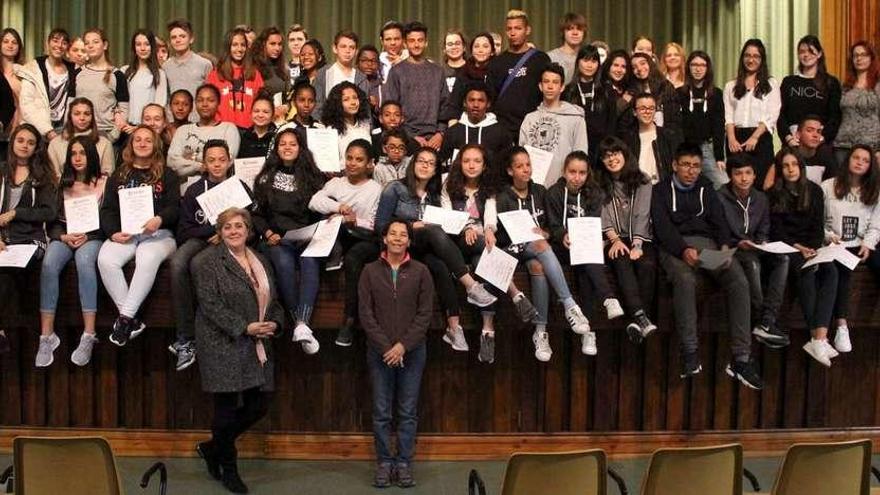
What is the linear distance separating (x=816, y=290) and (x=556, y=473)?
317cm

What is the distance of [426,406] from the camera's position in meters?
6.92

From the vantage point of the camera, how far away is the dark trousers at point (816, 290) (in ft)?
22.1

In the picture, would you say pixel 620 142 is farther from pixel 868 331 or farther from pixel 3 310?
pixel 3 310

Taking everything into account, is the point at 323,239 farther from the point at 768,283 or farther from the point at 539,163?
the point at 768,283

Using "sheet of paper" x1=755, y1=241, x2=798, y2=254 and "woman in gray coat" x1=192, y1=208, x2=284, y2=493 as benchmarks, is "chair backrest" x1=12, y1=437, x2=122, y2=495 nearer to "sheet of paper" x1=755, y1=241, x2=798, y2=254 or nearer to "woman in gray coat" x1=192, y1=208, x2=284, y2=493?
"woman in gray coat" x1=192, y1=208, x2=284, y2=493

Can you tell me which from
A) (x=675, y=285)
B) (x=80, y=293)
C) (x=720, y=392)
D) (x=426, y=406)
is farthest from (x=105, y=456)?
(x=720, y=392)

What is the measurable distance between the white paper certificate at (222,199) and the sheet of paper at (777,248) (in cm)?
323

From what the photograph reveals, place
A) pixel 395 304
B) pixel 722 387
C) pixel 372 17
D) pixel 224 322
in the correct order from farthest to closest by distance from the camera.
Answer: pixel 372 17 < pixel 722 387 < pixel 395 304 < pixel 224 322

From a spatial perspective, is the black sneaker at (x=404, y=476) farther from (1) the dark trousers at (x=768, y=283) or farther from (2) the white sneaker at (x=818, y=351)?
(2) the white sneaker at (x=818, y=351)

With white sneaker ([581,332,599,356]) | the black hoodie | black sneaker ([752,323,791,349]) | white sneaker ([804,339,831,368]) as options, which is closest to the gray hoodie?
the black hoodie

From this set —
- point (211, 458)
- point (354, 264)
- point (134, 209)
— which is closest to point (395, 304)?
point (354, 264)

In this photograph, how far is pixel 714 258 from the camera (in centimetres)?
658

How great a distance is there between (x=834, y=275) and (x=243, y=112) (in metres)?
4.31

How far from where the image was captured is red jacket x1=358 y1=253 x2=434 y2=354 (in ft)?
20.0
